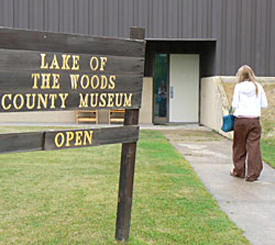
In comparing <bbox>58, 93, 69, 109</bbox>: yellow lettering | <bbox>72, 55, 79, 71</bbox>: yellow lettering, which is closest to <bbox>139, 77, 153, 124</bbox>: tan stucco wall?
<bbox>72, 55, 79, 71</bbox>: yellow lettering

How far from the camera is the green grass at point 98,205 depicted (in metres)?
5.20

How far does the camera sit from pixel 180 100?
765 inches

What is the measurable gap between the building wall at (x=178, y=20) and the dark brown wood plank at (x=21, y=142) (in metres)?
13.0

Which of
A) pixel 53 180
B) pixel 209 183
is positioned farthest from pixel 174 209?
pixel 53 180

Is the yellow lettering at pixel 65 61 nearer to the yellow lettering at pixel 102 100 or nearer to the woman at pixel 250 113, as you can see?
the yellow lettering at pixel 102 100

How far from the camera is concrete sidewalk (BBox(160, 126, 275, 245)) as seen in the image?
5641 millimetres

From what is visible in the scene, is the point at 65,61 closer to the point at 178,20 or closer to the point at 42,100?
the point at 42,100

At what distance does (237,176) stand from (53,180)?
10.2 ft

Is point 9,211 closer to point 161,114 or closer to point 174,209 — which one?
point 174,209

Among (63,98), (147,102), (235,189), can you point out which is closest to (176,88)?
(147,102)

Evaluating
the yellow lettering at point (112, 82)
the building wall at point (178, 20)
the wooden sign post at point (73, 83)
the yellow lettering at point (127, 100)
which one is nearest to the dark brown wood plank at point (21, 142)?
the wooden sign post at point (73, 83)

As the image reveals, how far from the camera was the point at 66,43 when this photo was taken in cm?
430

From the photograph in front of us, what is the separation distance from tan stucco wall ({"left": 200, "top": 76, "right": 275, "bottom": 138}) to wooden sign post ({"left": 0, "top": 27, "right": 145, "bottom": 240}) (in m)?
9.51

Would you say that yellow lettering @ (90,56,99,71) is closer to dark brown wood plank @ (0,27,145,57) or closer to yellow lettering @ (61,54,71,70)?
dark brown wood plank @ (0,27,145,57)
